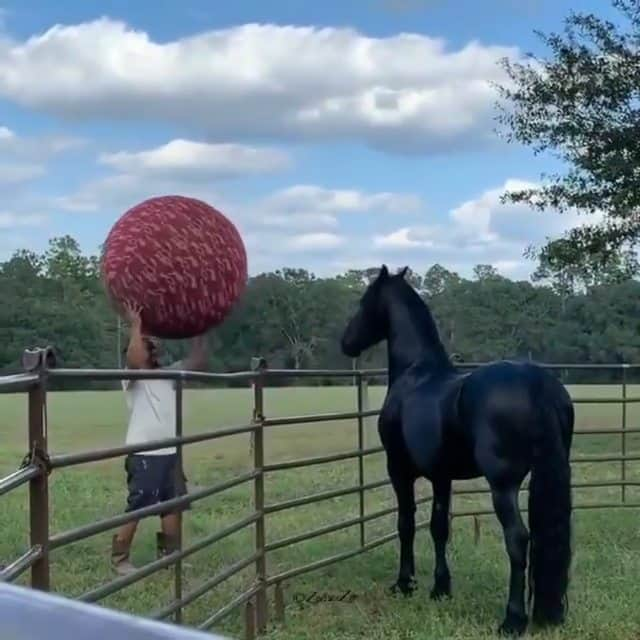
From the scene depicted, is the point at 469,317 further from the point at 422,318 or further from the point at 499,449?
the point at 499,449

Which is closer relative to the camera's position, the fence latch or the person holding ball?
the fence latch

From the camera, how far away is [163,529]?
457cm

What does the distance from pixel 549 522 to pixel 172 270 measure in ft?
6.23

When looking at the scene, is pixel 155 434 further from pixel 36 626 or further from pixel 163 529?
pixel 36 626

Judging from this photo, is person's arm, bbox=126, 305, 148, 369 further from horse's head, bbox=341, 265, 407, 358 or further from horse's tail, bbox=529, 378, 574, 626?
horse's tail, bbox=529, 378, 574, 626

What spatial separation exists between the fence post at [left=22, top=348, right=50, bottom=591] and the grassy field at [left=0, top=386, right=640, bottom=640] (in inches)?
6.0

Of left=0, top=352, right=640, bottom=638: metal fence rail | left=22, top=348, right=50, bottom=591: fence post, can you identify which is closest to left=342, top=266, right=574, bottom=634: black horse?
left=0, top=352, right=640, bottom=638: metal fence rail

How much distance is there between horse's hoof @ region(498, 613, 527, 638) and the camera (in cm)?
426

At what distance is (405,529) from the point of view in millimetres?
5254

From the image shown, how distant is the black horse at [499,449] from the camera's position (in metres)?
4.26

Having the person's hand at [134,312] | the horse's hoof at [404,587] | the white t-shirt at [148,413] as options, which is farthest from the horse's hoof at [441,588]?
the person's hand at [134,312]

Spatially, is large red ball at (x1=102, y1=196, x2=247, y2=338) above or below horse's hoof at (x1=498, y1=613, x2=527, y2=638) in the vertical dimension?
above

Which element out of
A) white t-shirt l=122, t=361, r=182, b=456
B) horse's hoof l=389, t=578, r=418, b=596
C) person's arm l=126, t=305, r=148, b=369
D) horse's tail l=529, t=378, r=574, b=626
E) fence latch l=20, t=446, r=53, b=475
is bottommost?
horse's hoof l=389, t=578, r=418, b=596

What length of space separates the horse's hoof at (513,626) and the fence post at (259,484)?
3.41ft
